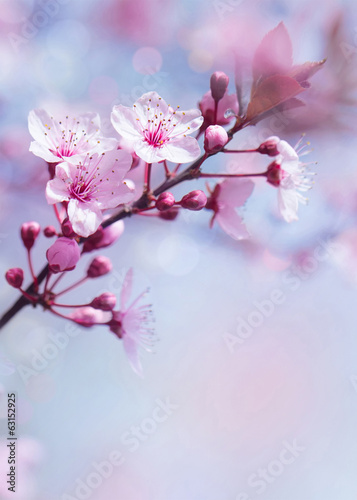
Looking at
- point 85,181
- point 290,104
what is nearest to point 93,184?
point 85,181

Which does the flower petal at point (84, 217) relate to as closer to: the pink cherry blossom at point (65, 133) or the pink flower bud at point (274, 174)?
the pink cherry blossom at point (65, 133)

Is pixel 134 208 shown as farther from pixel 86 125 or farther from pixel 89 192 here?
pixel 86 125

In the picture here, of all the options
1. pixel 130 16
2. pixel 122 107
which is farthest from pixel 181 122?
pixel 130 16

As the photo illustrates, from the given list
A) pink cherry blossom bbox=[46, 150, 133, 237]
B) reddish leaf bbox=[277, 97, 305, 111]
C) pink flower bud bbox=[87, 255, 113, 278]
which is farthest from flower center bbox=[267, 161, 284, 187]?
pink flower bud bbox=[87, 255, 113, 278]

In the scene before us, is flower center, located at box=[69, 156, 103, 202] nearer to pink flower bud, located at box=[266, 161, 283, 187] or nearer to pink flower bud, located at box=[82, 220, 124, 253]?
pink flower bud, located at box=[82, 220, 124, 253]

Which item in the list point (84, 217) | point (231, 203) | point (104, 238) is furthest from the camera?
point (231, 203)

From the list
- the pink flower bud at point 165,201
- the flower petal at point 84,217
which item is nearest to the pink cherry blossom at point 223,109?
the pink flower bud at point 165,201

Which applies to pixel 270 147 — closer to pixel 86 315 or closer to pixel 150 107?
pixel 150 107
